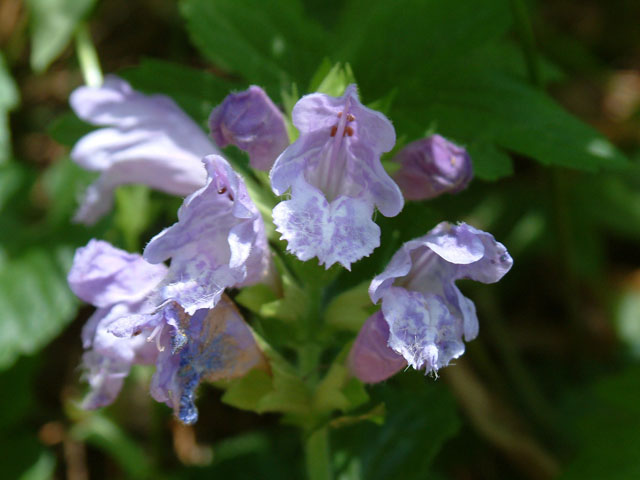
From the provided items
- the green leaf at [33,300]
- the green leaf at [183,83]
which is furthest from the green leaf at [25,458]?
the green leaf at [183,83]

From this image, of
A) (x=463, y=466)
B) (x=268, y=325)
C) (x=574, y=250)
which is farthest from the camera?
(x=574, y=250)

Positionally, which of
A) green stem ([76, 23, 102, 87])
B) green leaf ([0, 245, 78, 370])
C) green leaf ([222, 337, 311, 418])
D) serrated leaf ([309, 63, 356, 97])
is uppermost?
serrated leaf ([309, 63, 356, 97])

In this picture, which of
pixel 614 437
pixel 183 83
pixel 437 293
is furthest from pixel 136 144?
pixel 614 437

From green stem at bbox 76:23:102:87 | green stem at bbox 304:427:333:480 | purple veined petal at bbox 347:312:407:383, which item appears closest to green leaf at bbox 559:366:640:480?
green stem at bbox 304:427:333:480

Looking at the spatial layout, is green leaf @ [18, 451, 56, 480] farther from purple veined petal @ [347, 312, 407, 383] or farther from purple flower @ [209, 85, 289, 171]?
purple flower @ [209, 85, 289, 171]

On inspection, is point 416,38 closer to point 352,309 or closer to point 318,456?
point 352,309

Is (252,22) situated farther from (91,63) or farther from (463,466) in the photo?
(463,466)

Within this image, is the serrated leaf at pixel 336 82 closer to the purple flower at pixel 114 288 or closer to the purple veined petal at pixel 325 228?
the purple veined petal at pixel 325 228

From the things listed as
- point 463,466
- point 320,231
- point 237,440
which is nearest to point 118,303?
point 320,231
